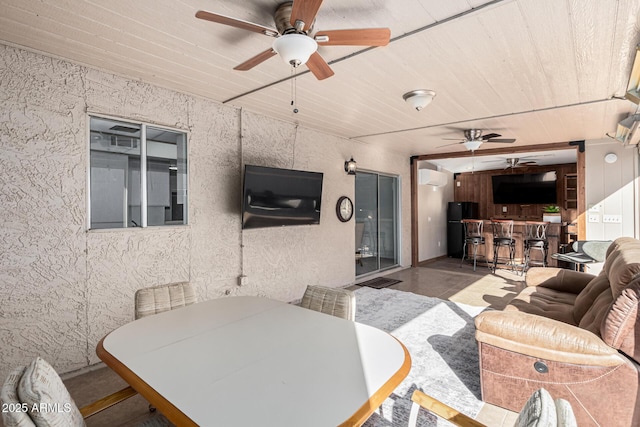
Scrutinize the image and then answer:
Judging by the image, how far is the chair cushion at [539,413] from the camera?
838 millimetres

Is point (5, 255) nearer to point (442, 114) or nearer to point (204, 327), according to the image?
point (204, 327)

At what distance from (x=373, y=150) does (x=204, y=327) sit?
16.8 ft

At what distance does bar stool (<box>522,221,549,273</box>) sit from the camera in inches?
260

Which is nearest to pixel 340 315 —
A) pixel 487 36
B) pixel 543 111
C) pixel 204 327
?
pixel 204 327

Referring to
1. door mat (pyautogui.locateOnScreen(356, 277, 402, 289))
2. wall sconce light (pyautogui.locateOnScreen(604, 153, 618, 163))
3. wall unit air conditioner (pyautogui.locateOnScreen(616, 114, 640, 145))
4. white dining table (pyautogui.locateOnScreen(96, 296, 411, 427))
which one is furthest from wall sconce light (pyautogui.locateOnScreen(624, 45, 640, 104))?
door mat (pyautogui.locateOnScreen(356, 277, 402, 289))

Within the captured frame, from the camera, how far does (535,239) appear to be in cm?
666

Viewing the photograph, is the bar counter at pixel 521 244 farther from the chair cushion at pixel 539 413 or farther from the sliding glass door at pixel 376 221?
the chair cushion at pixel 539 413

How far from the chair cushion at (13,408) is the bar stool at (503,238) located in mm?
7559

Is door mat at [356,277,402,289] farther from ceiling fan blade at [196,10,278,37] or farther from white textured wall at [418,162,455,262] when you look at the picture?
ceiling fan blade at [196,10,278,37]

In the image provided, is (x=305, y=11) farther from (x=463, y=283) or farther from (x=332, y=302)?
(x=463, y=283)

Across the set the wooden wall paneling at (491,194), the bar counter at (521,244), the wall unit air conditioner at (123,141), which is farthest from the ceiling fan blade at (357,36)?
the wooden wall paneling at (491,194)

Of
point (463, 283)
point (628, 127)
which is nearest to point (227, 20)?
point (628, 127)

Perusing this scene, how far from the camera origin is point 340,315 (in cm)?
223

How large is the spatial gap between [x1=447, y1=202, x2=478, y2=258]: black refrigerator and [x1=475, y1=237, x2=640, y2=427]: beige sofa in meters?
6.95
